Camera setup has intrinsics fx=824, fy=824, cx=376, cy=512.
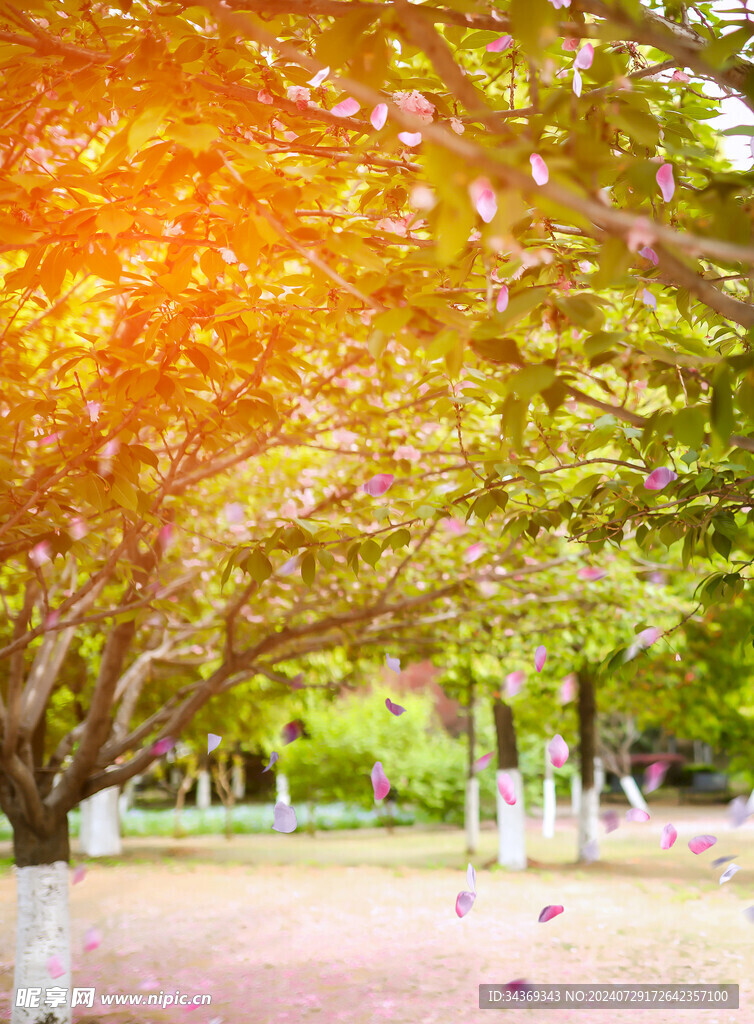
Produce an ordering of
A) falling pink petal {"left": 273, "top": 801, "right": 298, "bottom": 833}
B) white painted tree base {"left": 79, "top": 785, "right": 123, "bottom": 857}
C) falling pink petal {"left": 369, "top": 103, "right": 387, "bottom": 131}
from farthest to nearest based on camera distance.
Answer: white painted tree base {"left": 79, "top": 785, "right": 123, "bottom": 857}
falling pink petal {"left": 273, "top": 801, "right": 298, "bottom": 833}
falling pink petal {"left": 369, "top": 103, "right": 387, "bottom": 131}

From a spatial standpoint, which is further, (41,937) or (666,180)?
(41,937)

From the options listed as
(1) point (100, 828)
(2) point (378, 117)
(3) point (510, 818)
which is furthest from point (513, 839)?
(2) point (378, 117)

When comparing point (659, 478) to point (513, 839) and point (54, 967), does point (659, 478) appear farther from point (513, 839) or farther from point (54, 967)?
point (513, 839)

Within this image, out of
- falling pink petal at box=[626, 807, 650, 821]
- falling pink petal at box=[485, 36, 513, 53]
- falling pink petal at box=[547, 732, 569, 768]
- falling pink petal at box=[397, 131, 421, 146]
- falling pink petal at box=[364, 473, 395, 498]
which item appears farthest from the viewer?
falling pink petal at box=[364, 473, 395, 498]

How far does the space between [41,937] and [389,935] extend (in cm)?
522

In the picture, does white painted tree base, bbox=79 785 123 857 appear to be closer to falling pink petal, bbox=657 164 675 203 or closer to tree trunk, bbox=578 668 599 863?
tree trunk, bbox=578 668 599 863

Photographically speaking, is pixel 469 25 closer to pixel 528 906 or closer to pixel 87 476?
pixel 87 476

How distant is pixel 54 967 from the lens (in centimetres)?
615

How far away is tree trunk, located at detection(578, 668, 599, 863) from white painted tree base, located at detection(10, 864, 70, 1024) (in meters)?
10.8

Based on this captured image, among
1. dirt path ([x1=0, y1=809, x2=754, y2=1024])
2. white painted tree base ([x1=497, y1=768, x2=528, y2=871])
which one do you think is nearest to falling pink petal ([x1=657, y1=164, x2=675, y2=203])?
dirt path ([x1=0, y1=809, x2=754, y2=1024])

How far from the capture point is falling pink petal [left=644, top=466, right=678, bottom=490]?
10.2 feet

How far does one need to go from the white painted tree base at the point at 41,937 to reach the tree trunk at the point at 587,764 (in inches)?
425

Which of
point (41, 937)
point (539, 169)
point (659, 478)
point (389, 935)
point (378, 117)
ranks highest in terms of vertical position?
point (378, 117)

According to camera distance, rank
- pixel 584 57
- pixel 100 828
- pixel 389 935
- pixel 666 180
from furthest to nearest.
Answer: pixel 100 828 → pixel 389 935 → pixel 584 57 → pixel 666 180
